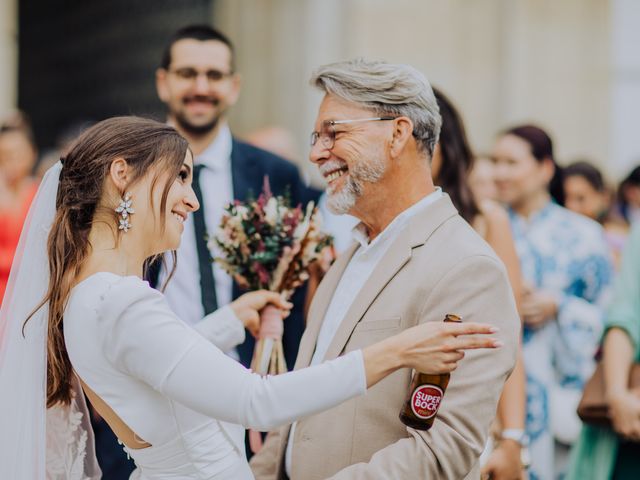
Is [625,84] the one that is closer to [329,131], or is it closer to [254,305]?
[254,305]

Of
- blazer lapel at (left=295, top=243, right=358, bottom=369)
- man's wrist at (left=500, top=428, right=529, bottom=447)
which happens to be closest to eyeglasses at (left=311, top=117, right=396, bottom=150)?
blazer lapel at (left=295, top=243, right=358, bottom=369)

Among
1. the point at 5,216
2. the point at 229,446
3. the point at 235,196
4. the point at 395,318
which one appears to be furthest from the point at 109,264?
the point at 5,216

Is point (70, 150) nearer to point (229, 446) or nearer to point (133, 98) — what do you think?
point (229, 446)

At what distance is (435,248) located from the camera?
126 inches

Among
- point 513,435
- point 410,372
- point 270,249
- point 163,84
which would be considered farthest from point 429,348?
point 163,84

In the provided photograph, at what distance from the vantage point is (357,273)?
3.51 m

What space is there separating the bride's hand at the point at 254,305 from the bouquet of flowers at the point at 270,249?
0.04m

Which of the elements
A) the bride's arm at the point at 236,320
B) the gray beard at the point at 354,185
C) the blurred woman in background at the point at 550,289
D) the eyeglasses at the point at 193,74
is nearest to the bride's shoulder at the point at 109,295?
the gray beard at the point at 354,185

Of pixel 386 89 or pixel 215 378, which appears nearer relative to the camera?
pixel 215 378

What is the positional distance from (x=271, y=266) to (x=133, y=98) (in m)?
9.71

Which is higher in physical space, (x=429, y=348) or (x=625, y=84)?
(x=429, y=348)

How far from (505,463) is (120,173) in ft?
6.89

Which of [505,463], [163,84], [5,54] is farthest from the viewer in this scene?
[5,54]

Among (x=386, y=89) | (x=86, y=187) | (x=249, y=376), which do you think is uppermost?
(x=386, y=89)
